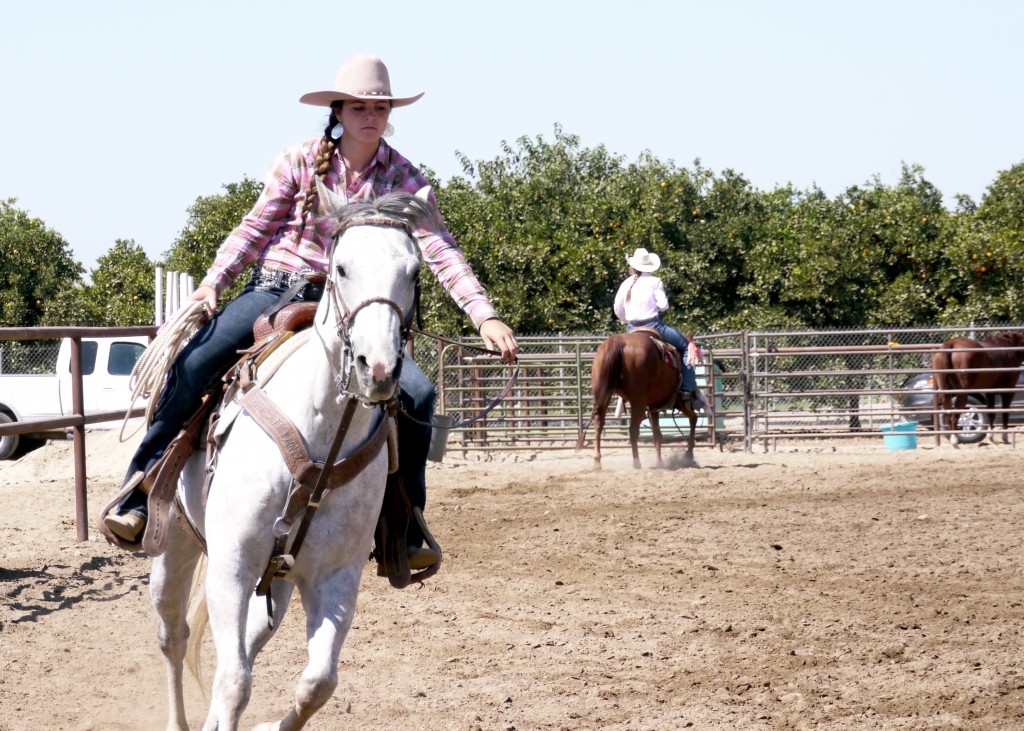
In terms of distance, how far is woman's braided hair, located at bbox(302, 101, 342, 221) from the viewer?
3.91 metres

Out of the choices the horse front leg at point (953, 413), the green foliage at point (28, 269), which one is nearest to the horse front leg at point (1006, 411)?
the horse front leg at point (953, 413)

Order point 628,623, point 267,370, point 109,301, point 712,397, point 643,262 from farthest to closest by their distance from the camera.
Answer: point 109,301 < point 712,397 < point 643,262 < point 628,623 < point 267,370

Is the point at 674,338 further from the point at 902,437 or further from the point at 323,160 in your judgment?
the point at 323,160

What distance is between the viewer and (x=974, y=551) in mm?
7613

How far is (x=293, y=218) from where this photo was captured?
4.16 metres

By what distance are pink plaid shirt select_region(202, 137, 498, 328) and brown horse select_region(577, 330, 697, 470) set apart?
33.0ft

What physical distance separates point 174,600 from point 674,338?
35.4ft

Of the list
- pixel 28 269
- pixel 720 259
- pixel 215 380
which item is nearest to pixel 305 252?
pixel 215 380

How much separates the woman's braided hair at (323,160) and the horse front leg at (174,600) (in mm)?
1330

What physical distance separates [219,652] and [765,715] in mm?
2116

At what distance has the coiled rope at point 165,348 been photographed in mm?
4109

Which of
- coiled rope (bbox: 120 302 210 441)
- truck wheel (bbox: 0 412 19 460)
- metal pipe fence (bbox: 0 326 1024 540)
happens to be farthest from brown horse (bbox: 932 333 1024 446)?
coiled rope (bbox: 120 302 210 441)

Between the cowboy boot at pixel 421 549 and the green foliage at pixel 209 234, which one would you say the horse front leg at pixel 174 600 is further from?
the green foliage at pixel 209 234

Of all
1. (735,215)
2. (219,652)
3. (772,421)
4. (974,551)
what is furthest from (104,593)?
(735,215)
